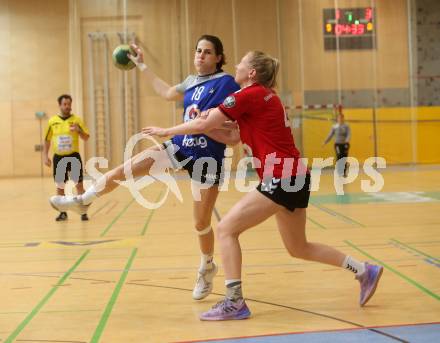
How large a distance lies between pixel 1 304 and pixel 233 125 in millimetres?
2349

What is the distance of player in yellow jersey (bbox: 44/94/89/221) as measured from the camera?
11.5m

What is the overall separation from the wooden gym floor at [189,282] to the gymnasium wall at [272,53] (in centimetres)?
1310

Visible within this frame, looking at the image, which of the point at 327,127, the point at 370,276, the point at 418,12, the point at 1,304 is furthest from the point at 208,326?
the point at 418,12

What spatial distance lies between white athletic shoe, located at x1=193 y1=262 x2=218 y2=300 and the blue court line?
47.9 inches

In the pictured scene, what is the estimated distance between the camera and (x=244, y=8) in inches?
973

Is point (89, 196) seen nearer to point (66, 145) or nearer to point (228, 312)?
point (228, 312)

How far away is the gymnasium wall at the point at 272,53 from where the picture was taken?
948 inches

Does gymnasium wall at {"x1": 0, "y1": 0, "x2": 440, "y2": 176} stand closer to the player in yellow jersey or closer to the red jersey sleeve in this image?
the player in yellow jersey

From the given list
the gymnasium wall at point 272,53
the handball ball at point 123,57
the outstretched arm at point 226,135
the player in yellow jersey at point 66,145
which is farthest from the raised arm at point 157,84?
the gymnasium wall at point 272,53

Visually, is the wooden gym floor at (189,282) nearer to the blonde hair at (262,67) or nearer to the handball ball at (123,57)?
the blonde hair at (262,67)

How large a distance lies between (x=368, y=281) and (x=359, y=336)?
36.4 inches

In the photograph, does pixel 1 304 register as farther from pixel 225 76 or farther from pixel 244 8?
pixel 244 8

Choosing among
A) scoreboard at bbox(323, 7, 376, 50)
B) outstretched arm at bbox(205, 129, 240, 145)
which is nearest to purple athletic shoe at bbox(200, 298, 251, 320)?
outstretched arm at bbox(205, 129, 240, 145)

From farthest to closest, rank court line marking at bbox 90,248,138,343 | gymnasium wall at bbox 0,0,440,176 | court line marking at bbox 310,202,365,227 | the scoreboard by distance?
the scoreboard → gymnasium wall at bbox 0,0,440,176 → court line marking at bbox 310,202,365,227 → court line marking at bbox 90,248,138,343
